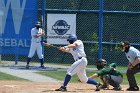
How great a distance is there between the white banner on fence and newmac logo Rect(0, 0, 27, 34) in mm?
1339

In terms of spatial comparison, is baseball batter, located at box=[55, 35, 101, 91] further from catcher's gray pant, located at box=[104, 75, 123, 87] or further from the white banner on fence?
the white banner on fence

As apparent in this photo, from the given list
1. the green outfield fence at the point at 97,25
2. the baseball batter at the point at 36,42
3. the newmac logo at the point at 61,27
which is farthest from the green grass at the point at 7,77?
the green outfield fence at the point at 97,25

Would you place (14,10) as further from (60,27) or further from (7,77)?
(7,77)

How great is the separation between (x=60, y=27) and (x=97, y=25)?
2332 millimetres

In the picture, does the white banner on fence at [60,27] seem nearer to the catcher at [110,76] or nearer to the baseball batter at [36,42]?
the baseball batter at [36,42]

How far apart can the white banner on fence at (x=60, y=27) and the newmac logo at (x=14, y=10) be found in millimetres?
1339

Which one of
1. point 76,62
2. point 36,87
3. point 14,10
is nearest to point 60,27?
point 14,10

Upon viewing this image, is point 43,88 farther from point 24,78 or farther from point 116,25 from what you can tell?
point 116,25

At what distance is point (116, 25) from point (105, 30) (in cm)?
57

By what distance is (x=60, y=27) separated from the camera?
78.8ft

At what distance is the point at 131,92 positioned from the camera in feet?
52.3

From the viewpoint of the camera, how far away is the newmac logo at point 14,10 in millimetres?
24500

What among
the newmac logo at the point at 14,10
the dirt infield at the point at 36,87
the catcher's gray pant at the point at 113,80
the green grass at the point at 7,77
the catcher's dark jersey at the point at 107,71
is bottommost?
the green grass at the point at 7,77

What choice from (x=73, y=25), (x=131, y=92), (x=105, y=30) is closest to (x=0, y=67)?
(x=73, y=25)
